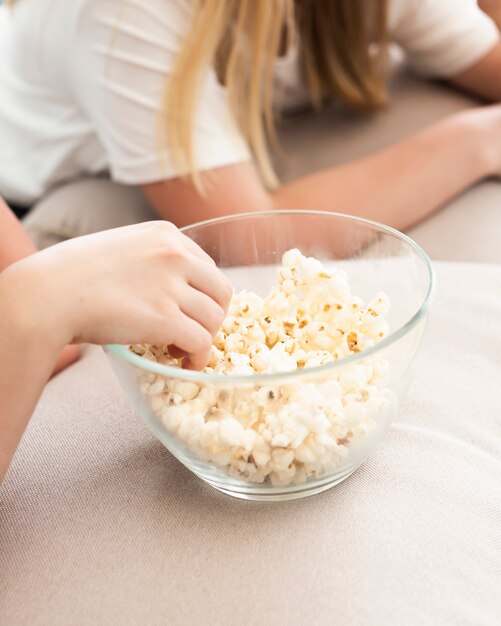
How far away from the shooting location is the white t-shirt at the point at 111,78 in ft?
3.58

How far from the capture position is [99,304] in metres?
0.55

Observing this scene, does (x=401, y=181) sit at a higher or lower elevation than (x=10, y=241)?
lower

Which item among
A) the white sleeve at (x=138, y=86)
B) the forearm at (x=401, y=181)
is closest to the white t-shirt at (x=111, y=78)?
the white sleeve at (x=138, y=86)

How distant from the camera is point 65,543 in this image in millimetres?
561

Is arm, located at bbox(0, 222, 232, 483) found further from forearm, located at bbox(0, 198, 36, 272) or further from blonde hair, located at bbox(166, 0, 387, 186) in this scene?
blonde hair, located at bbox(166, 0, 387, 186)

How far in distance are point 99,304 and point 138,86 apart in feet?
2.13

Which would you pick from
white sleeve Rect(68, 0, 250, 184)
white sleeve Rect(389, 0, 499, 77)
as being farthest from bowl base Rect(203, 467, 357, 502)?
white sleeve Rect(389, 0, 499, 77)

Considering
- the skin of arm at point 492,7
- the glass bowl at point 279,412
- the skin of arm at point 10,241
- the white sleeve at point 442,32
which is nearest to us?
the glass bowl at point 279,412

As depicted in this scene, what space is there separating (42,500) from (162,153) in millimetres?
652

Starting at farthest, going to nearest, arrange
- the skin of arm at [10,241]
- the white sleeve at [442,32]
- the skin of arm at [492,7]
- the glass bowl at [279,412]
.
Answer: the white sleeve at [442,32] < the skin of arm at [492,7] < the skin of arm at [10,241] < the glass bowl at [279,412]

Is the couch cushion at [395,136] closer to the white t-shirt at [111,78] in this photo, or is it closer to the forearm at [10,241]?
the white t-shirt at [111,78]

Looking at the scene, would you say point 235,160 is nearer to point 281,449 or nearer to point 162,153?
point 162,153

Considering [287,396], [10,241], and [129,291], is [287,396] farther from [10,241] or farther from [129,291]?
[10,241]

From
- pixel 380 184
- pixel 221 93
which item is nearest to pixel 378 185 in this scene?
pixel 380 184
